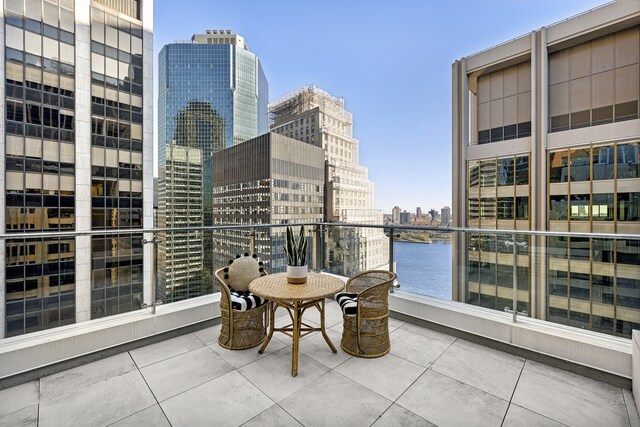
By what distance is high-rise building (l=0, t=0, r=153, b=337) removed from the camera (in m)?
20.9

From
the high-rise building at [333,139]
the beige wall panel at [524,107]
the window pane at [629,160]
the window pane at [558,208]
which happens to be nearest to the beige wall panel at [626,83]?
the window pane at [629,160]

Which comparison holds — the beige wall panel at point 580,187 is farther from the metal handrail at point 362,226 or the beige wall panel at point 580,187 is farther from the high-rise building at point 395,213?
the high-rise building at point 395,213

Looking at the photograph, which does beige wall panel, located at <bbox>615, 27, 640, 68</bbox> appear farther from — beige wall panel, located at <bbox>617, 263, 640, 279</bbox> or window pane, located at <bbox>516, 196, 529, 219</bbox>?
beige wall panel, located at <bbox>617, 263, 640, 279</bbox>

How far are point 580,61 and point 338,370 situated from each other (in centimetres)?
2209

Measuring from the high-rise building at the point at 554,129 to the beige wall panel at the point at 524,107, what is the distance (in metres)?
0.06

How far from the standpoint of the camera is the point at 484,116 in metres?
19.2

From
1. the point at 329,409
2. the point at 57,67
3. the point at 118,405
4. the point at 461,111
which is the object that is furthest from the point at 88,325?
the point at 57,67

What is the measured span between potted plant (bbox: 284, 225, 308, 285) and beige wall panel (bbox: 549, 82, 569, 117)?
67.1 feet

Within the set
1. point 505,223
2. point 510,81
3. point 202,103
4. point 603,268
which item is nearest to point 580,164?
point 505,223

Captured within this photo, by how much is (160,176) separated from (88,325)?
255 ft

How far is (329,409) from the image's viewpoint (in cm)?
197

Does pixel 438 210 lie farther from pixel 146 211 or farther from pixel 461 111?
pixel 146 211

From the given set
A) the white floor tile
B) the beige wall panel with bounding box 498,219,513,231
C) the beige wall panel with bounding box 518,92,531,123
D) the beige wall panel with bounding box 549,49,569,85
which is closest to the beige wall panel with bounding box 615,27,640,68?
the beige wall panel with bounding box 549,49,569,85

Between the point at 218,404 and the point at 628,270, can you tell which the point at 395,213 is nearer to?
the point at 628,270
